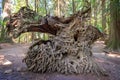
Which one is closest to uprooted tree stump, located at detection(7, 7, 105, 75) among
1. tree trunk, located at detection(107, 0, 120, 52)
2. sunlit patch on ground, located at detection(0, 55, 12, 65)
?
sunlit patch on ground, located at detection(0, 55, 12, 65)

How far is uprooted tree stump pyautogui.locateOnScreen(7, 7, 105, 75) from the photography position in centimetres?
793

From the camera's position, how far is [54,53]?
318 inches

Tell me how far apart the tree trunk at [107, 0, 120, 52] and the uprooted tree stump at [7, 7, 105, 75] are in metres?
6.67

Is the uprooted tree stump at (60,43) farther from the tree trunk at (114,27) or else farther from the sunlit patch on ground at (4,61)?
the tree trunk at (114,27)

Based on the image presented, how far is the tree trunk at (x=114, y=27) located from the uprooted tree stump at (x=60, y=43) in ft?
21.9

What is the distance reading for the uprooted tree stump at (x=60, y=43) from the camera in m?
7.93

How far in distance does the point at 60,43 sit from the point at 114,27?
8.05m

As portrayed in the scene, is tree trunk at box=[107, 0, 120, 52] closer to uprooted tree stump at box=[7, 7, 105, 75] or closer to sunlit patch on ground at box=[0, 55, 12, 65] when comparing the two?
uprooted tree stump at box=[7, 7, 105, 75]

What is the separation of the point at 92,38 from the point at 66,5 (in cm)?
2274

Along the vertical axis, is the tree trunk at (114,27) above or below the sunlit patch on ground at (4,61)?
above

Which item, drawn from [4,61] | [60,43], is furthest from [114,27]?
[4,61]

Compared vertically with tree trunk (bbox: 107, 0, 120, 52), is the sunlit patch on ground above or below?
below

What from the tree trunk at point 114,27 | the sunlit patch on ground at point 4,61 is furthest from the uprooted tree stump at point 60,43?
the tree trunk at point 114,27

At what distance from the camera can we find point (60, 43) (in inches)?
331
